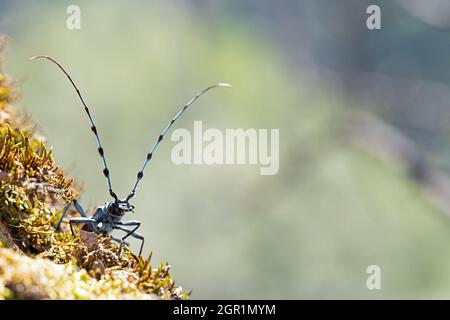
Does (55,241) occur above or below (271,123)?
below

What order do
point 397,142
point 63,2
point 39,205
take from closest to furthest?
point 39,205 < point 397,142 < point 63,2

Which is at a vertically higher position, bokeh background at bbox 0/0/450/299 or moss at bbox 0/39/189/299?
bokeh background at bbox 0/0/450/299

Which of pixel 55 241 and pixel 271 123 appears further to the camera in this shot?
pixel 271 123

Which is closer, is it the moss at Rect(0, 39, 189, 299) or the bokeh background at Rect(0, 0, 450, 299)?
the moss at Rect(0, 39, 189, 299)
